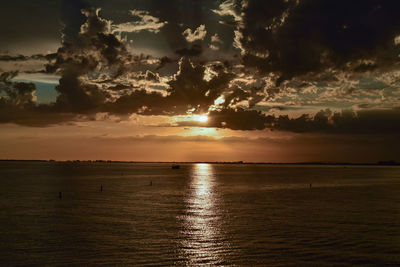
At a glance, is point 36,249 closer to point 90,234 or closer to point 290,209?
point 90,234

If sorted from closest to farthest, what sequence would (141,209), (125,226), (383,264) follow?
(383,264) → (125,226) → (141,209)

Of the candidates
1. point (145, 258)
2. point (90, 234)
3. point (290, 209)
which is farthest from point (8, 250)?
point (290, 209)

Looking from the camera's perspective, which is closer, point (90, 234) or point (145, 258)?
point (145, 258)

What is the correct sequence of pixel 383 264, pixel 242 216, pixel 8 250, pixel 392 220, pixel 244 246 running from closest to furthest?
pixel 383 264 → pixel 8 250 → pixel 244 246 → pixel 392 220 → pixel 242 216

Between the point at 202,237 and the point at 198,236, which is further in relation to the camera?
the point at 198,236

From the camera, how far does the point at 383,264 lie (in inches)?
1162

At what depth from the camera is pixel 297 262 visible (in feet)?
97.1

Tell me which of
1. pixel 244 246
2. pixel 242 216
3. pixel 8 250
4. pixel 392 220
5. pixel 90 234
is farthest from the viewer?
pixel 242 216

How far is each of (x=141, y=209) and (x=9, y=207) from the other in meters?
23.1

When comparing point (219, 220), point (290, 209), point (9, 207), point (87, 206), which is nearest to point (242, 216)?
point (219, 220)

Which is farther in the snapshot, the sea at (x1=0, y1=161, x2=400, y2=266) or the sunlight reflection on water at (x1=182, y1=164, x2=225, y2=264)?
the sunlight reflection on water at (x1=182, y1=164, x2=225, y2=264)

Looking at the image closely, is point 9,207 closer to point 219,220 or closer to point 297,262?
point 219,220

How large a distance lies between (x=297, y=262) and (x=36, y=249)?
23741 mm

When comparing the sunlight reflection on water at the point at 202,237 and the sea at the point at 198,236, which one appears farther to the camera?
the sunlight reflection on water at the point at 202,237
